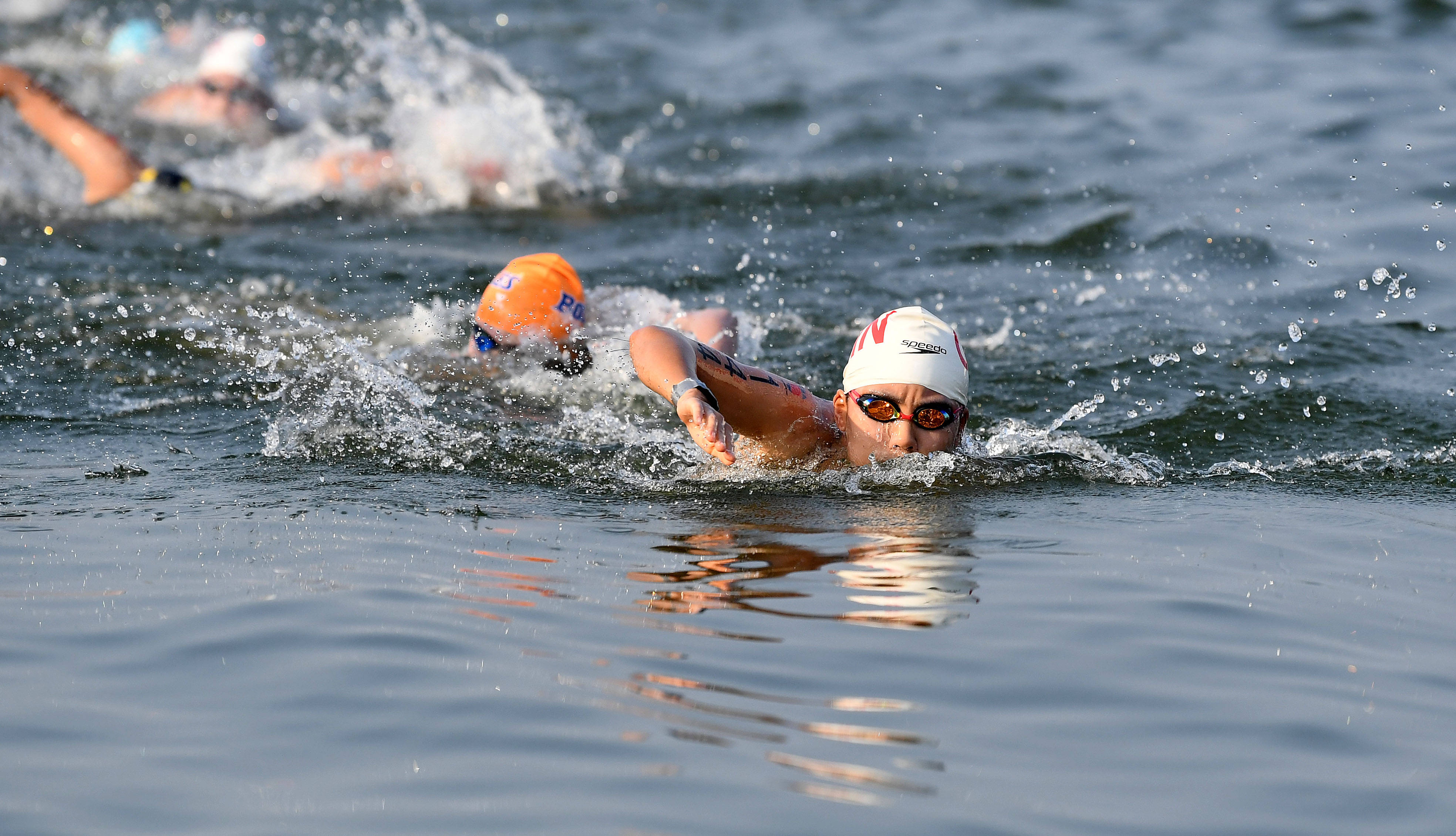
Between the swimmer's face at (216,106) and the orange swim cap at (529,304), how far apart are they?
7574 mm

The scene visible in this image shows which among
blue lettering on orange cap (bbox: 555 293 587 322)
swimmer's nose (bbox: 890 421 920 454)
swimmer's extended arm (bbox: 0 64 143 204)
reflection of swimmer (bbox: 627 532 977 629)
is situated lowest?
reflection of swimmer (bbox: 627 532 977 629)

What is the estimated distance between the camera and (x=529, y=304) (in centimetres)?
806

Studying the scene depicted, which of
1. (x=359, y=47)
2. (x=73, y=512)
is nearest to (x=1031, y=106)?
(x=359, y=47)

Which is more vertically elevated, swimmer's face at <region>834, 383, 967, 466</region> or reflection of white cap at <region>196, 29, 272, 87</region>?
reflection of white cap at <region>196, 29, 272, 87</region>

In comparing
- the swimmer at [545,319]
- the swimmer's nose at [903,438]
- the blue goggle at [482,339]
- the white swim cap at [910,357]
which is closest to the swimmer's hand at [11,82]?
the swimmer at [545,319]

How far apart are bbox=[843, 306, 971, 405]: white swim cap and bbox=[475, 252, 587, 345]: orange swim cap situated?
2.03 meters

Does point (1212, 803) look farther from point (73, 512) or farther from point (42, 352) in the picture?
point (42, 352)

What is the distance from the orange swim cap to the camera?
26.4ft

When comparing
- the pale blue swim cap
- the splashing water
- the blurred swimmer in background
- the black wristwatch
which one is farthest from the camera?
the pale blue swim cap

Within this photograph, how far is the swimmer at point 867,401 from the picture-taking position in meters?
6.34

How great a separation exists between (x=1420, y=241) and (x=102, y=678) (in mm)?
10160

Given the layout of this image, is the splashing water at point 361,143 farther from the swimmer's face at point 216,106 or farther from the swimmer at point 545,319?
the swimmer at point 545,319

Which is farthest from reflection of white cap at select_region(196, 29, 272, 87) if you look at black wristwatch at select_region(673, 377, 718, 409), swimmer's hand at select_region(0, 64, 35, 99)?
black wristwatch at select_region(673, 377, 718, 409)

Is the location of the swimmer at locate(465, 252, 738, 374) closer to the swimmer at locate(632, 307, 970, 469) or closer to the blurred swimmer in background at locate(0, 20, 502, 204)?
the swimmer at locate(632, 307, 970, 469)
